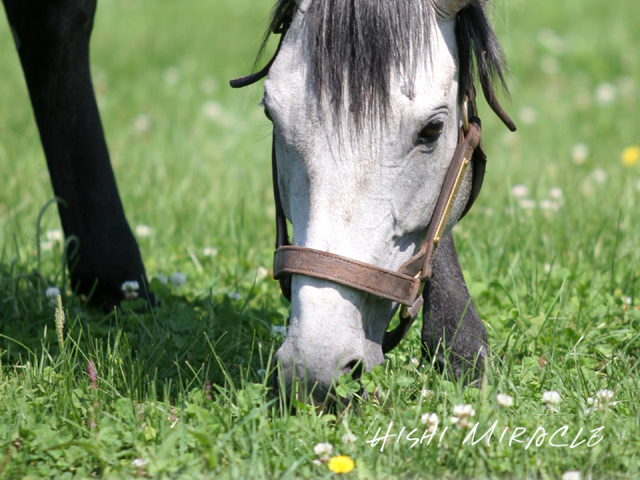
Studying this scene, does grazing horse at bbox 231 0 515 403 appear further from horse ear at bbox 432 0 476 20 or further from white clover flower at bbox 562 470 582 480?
white clover flower at bbox 562 470 582 480

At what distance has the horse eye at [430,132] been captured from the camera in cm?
177

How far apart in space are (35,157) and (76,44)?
261 cm

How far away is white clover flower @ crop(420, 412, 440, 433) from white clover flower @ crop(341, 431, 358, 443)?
192 mm

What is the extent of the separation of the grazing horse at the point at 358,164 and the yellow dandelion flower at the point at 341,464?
161 mm

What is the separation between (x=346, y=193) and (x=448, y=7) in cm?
61

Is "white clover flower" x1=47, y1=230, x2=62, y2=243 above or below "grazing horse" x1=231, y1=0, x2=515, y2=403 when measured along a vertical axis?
below

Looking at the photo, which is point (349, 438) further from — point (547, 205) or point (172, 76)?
point (172, 76)

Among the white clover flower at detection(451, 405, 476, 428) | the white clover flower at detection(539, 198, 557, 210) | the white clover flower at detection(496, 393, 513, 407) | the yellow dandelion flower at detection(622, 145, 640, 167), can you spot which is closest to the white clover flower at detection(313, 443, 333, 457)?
the white clover flower at detection(451, 405, 476, 428)

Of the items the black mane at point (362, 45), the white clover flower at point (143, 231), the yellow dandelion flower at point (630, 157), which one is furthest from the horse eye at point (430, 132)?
the yellow dandelion flower at point (630, 157)

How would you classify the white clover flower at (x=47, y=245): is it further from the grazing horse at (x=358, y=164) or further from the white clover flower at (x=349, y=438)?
the white clover flower at (x=349, y=438)

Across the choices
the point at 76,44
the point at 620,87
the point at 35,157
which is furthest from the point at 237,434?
the point at 620,87

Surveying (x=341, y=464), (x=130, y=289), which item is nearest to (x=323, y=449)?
(x=341, y=464)

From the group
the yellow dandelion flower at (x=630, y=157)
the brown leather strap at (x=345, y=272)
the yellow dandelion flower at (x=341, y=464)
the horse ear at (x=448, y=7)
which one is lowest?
the yellow dandelion flower at (x=341, y=464)

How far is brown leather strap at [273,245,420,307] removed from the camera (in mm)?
1646
